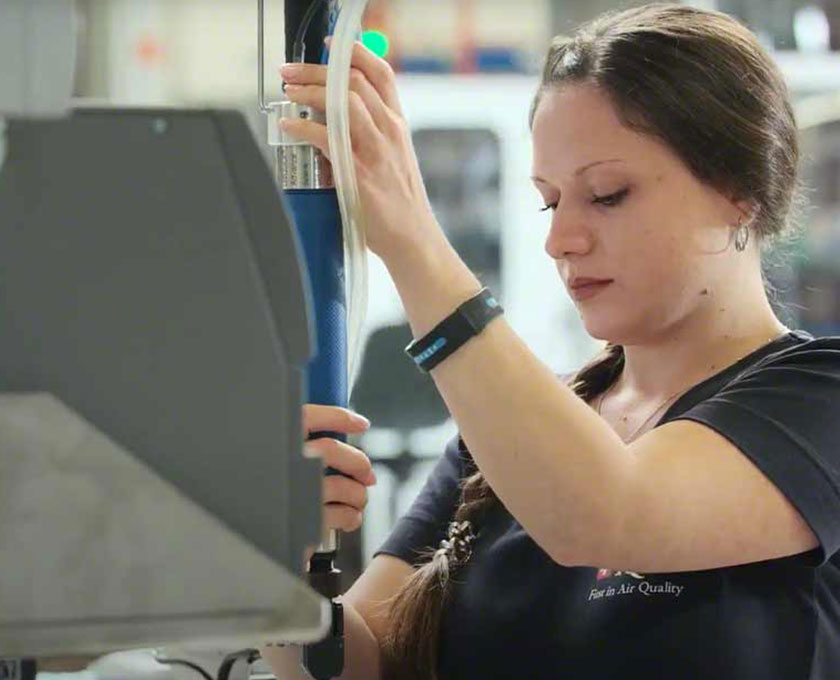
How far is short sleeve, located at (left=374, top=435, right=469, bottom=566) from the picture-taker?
1.40m

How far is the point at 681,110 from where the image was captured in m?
1.23

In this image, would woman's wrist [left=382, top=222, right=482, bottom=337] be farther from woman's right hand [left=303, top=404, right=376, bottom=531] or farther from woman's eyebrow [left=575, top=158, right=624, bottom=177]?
woman's eyebrow [left=575, top=158, right=624, bottom=177]

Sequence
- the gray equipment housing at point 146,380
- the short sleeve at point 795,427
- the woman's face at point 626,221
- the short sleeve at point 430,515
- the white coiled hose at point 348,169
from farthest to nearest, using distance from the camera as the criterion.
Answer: the short sleeve at point 430,515
the woman's face at point 626,221
the short sleeve at point 795,427
the white coiled hose at point 348,169
the gray equipment housing at point 146,380

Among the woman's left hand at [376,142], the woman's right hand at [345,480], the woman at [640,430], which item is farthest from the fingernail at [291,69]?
the woman's right hand at [345,480]

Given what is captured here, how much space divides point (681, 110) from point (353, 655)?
0.60 meters

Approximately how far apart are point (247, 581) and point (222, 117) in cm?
20

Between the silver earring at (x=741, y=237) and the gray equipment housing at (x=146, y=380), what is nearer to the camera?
the gray equipment housing at (x=146, y=380)

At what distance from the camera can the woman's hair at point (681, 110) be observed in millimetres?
1231

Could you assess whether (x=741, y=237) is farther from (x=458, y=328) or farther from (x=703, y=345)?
(x=458, y=328)

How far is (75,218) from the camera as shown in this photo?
1.87 ft

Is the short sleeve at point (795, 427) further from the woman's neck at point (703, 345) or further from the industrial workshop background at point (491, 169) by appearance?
the industrial workshop background at point (491, 169)

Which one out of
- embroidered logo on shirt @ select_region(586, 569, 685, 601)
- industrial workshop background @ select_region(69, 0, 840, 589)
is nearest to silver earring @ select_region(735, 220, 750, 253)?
embroidered logo on shirt @ select_region(586, 569, 685, 601)

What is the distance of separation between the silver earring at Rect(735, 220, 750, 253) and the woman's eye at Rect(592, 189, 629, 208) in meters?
0.13

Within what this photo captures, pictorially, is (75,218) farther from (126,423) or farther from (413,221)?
(413,221)
